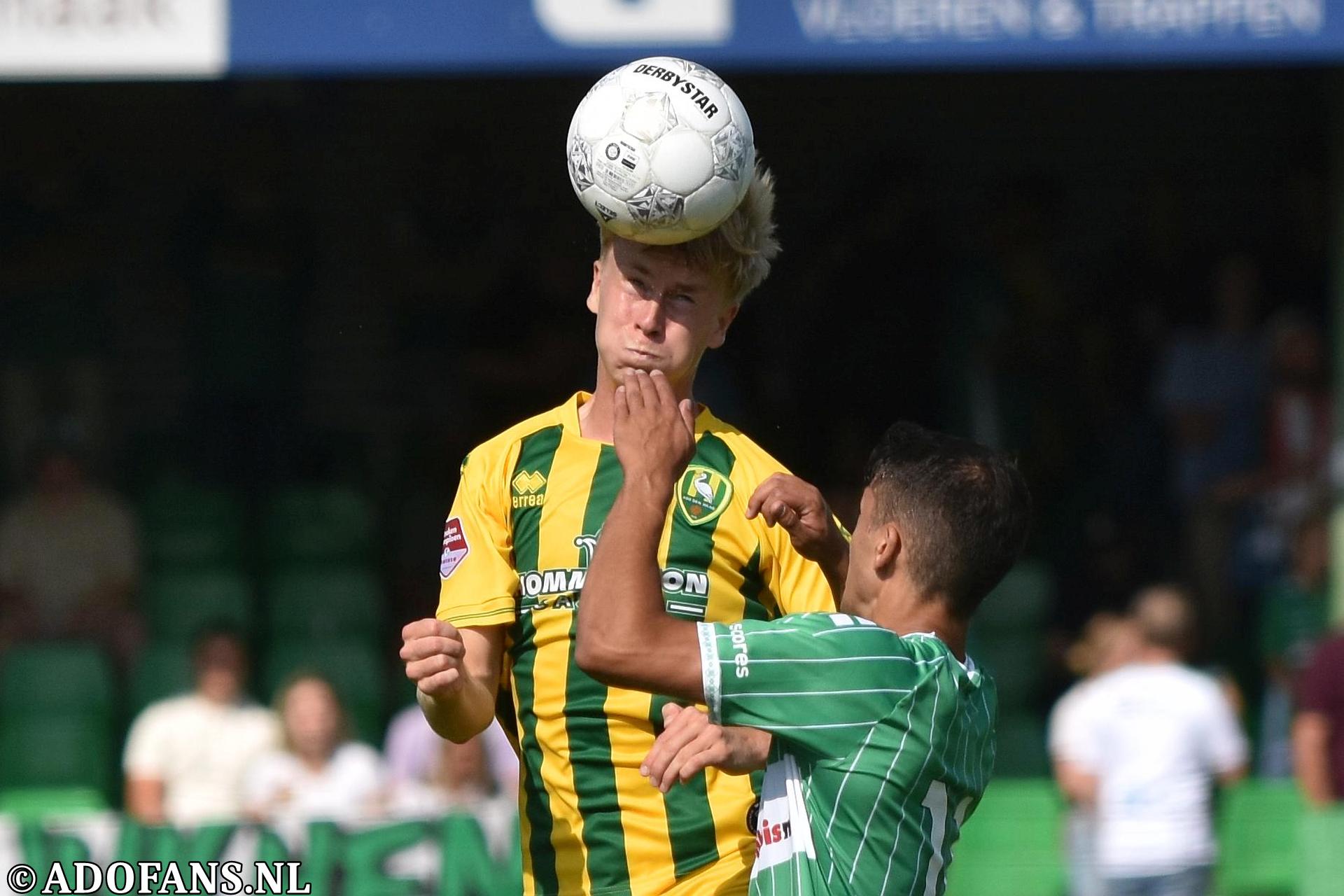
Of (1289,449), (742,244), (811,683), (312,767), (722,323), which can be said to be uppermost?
(1289,449)

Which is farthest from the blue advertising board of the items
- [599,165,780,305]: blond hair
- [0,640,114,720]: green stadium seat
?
[599,165,780,305]: blond hair

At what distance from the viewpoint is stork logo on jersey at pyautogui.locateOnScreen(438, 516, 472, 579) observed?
3279mm

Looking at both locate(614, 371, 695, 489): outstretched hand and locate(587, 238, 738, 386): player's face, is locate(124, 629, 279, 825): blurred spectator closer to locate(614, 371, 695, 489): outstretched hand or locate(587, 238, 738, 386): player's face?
locate(587, 238, 738, 386): player's face

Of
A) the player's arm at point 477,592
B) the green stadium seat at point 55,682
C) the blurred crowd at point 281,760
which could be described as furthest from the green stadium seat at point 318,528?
the player's arm at point 477,592

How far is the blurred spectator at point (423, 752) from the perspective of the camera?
A: 7105 mm

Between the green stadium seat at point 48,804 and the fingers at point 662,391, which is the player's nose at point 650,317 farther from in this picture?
the green stadium seat at point 48,804

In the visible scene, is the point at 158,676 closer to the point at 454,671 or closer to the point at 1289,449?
the point at 1289,449

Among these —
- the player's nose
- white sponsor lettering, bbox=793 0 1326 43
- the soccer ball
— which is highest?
white sponsor lettering, bbox=793 0 1326 43

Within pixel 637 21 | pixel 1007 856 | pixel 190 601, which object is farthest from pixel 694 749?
pixel 190 601

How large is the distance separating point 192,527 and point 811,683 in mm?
6873

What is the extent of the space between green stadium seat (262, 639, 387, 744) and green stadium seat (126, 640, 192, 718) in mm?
395

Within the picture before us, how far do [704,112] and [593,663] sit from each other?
3.39ft

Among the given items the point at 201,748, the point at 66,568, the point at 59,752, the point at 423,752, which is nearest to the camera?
the point at 423,752

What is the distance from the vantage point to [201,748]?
7570mm
